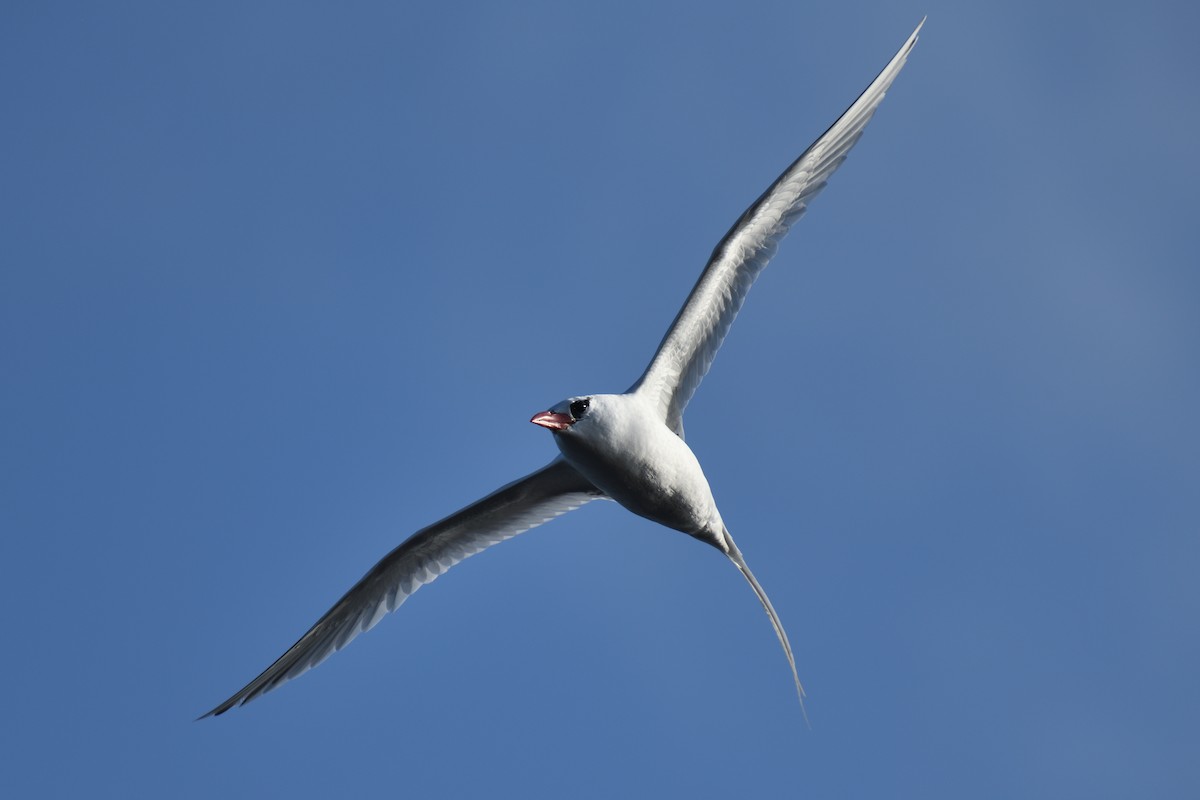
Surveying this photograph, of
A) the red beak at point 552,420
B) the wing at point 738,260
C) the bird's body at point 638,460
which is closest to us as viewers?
the red beak at point 552,420

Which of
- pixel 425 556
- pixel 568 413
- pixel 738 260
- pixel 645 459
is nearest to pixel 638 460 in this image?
pixel 645 459

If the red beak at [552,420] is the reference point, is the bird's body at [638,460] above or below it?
below

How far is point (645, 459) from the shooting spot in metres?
9.80

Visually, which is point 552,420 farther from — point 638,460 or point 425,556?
point 425,556

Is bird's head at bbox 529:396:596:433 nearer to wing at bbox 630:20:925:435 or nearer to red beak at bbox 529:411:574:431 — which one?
red beak at bbox 529:411:574:431

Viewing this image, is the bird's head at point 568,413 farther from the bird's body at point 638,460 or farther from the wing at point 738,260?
the wing at point 738,260

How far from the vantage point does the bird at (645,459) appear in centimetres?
984

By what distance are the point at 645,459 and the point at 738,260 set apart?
7.57 feet

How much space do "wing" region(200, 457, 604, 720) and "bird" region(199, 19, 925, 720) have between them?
11 millimetres

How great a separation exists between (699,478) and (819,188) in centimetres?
306

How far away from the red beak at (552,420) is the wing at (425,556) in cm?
156

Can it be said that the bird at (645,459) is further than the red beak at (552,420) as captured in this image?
Yes

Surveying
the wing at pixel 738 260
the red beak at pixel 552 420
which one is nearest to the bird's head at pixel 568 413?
the red beak at pixel 552 420

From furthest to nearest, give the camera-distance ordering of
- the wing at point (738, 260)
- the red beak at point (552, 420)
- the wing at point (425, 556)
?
the wing at point (425, 556)
the wing at point (738, 260)
the red beak at point (552, 420)
